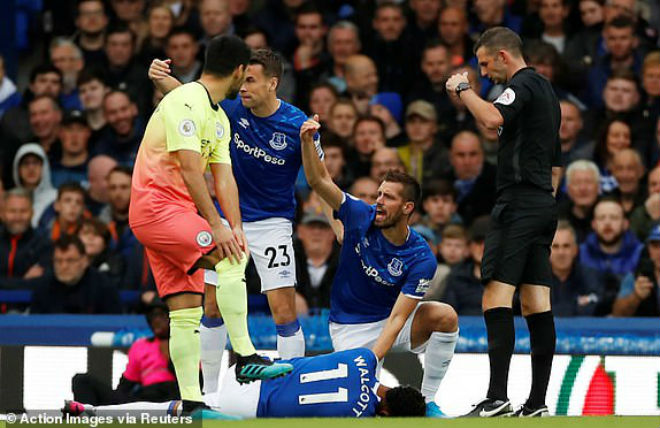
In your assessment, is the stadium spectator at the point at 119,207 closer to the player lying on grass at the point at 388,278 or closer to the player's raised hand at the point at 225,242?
the player lying on grass at the point at 388,278

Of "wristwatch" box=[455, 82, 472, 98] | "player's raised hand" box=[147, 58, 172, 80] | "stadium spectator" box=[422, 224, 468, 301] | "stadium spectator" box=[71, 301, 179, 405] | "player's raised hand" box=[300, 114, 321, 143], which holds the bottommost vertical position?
"stadium spectator" box=[71, 301, 179, 405]

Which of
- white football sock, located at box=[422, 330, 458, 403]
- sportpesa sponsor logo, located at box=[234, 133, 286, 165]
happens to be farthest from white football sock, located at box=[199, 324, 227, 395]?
white football sock, located at box=[422, 330, 458, 403]

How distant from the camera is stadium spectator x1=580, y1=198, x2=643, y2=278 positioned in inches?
489

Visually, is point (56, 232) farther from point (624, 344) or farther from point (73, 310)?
point (624, 344)

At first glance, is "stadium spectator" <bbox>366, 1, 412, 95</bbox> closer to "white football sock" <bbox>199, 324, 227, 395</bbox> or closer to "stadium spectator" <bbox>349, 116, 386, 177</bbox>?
"stadium spectator" <bbox>349, 116, 386, 177</bbox>

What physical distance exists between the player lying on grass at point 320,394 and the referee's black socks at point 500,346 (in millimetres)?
434

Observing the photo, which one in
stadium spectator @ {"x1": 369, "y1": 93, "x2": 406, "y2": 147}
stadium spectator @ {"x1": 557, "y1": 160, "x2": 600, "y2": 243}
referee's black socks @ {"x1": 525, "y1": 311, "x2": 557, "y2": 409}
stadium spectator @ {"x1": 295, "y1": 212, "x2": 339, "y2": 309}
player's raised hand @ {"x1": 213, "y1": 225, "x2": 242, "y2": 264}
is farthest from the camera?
stadium spectator @ {"x1": 369, "y1": 93, "x2": 406, "y2": 147}

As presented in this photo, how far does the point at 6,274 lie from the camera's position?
13.1 meters

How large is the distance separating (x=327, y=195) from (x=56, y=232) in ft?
15.2

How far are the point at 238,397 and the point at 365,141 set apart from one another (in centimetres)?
519

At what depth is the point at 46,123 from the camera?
14.4m

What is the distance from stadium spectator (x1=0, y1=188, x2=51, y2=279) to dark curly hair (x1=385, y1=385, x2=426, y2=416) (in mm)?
5137

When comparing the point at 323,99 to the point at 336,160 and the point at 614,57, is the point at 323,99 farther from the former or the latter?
the point at 614,57

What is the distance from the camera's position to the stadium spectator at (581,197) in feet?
41.9
